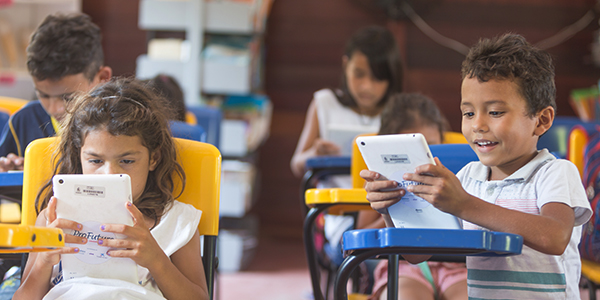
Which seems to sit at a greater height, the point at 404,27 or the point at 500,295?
the point at 404,27

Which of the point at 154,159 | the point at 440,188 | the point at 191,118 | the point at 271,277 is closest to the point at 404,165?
the point at 440,188

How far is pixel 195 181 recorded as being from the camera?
47.4 inches

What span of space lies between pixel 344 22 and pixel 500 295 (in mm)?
3065

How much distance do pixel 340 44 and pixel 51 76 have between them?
2582 mm

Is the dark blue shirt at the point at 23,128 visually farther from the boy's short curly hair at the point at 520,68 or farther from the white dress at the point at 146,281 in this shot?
the boy's short curly hair at the point at 520,68

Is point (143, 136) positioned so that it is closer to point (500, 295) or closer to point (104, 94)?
point (104, 94)

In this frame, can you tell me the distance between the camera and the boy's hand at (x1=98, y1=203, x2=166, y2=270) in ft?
3.02

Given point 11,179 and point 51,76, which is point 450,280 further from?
point 51,76

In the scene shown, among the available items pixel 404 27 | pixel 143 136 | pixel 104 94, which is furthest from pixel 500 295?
pixel 404 27

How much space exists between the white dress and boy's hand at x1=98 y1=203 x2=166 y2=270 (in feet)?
0.24

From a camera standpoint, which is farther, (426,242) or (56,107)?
(56,107)

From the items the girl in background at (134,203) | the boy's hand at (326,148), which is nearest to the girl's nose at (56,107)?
the girl in background at (134,203)

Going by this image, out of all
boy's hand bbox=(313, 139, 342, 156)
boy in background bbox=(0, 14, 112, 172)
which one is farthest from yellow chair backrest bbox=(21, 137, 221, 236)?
boy's hand bbox=(313, 139, 342, 156)

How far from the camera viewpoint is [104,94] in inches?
48.0
